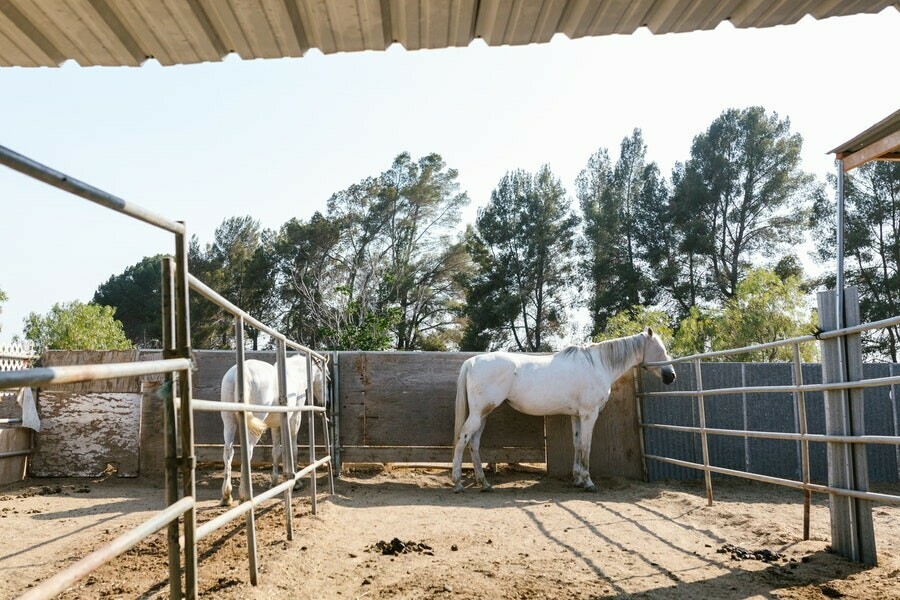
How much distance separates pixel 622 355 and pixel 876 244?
2011 cm

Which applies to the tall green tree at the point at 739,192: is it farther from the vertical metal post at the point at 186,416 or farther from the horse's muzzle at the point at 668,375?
the vertical metal post at the point at 186,416

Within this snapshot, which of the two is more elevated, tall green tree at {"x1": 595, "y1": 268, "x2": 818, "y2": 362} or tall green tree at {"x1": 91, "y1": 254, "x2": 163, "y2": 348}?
tall green tree at {"x1": 91, "y1": 254, "x2": 163, "y2": 348}

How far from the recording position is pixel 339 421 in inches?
312

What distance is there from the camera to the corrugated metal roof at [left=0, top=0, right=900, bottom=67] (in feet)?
7.38

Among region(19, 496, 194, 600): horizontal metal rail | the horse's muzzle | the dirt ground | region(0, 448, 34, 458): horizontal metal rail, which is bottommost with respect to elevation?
the dirt ground

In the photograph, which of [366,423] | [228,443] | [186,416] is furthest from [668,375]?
[186,416]

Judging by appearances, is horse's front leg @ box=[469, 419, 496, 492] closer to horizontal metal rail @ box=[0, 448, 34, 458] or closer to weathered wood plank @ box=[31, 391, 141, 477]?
weathered wood plank @ box=[31, 391, 141, 477]

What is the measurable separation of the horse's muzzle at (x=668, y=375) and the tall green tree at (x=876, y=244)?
18.1 meters

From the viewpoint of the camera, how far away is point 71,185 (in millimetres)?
1385

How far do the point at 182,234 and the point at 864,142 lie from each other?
3625 mm

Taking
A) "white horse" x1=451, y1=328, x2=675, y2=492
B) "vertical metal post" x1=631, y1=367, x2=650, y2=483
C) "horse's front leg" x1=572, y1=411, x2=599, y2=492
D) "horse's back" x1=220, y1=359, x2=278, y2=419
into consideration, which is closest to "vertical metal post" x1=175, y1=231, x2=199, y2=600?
"horse's back" x1=220, y1=359, x2=278, y2=419

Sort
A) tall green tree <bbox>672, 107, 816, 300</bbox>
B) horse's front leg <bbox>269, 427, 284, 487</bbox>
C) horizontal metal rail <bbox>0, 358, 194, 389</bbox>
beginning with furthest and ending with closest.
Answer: tall green tree <bbox>672, 107, 816, 300</bbox> < horse's front leg <bbox>269, 427, 284, 487</bbox> < horizontal metal rail <bbox>0, 358, 194, 389</bbox>

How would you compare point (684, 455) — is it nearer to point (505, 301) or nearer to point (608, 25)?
point (608, 25)

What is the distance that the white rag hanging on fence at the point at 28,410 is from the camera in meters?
7.55
